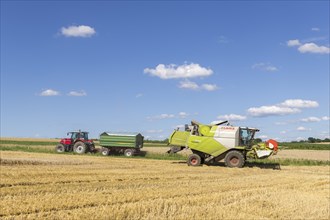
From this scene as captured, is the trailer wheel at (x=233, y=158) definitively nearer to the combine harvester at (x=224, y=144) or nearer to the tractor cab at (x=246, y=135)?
the combine harvester at (x=224, y=144)

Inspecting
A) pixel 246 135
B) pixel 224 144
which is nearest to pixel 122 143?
pixel 224 144

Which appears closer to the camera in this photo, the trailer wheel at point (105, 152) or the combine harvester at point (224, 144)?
the combine harvester at point (224, 144)

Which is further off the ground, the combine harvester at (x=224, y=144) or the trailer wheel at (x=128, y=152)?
the combine harvester at (x=224, y=144)

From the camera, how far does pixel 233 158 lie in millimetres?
23188

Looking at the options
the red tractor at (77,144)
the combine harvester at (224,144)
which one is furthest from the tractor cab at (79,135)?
the combine harvester at (224,144)

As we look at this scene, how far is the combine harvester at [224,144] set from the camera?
23125mm

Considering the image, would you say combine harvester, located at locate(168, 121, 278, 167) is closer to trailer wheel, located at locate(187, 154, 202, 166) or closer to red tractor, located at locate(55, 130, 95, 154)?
trailer wheel, located at locate(187, 154, 202, 166)

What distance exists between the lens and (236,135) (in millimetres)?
23203

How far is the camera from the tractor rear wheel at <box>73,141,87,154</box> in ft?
116

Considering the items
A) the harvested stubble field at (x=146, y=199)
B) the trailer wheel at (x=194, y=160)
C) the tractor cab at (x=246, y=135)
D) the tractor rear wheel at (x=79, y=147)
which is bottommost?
the harvested stubble field at (x=146, y=199)

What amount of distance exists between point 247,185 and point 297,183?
8.02 ft

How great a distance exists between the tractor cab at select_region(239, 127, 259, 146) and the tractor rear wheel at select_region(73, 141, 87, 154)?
52.6 ft

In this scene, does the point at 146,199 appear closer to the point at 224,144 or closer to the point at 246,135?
the point at 224,144

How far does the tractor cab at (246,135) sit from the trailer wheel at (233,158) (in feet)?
2.34
